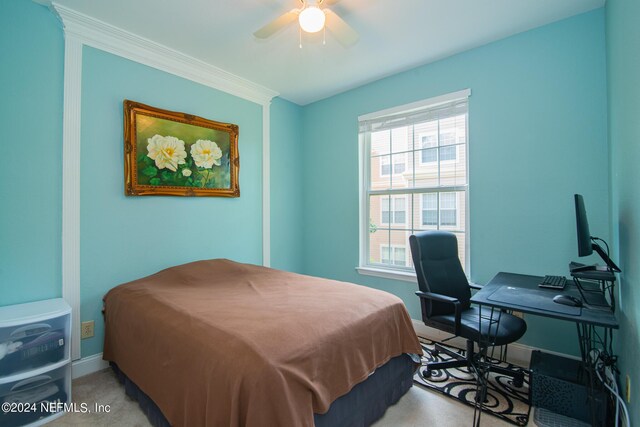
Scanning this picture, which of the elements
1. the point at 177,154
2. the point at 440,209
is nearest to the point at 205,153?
the point at 177,154

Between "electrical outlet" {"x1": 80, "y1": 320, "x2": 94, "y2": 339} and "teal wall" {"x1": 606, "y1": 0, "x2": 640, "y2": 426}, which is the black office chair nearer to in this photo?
"teal wall" {"x1": 606, "y1": 0, "x2": 640, "y2": 426}

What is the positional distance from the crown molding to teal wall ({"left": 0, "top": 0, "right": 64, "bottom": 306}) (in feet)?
0.41

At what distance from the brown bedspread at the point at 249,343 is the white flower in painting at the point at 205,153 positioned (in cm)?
113

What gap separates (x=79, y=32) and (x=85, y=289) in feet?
6.26

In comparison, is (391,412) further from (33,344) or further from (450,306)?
(33,344)

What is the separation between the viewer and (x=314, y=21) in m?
1.81

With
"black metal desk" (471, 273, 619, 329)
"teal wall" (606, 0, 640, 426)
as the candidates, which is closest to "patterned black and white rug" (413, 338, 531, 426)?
"teal wall" (606, 0, 640, 426)

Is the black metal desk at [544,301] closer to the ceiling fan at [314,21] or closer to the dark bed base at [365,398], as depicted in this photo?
A: the dark bed base at [365,398]

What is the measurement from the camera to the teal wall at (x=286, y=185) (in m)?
3.69

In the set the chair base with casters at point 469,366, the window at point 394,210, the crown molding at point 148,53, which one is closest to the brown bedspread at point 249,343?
the chair base with casters at point 469,366

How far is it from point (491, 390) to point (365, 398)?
Answer: 1018mm

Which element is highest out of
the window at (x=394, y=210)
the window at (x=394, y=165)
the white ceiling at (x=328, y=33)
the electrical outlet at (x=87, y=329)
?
the white ceiling at (x=328, y=33)

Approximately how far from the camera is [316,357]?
1.39 meters

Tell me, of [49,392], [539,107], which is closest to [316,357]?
[49,392]
